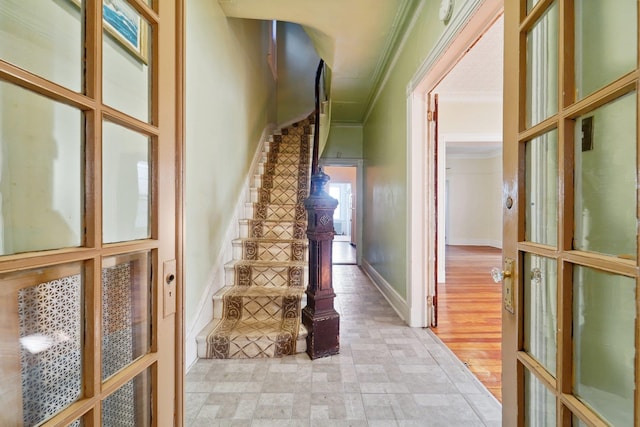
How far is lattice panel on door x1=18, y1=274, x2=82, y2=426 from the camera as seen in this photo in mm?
515

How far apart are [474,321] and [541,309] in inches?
85.0

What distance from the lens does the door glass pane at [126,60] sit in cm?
65

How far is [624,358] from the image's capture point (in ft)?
1.77

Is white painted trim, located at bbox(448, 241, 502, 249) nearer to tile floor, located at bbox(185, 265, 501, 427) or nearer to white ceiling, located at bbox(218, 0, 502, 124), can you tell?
white ceiling, located at bbox(218, 0, 502, 124)

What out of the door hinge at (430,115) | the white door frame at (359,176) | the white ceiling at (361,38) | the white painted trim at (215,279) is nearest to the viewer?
the white painted trim at (215,279)

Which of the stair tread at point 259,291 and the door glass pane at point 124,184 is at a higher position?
the door glass pane at point 124,184

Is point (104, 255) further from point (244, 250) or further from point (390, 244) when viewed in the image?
point (390, 244)

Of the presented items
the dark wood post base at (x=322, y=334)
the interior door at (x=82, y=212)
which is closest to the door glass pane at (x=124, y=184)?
the interior door at (x=82, y=212)

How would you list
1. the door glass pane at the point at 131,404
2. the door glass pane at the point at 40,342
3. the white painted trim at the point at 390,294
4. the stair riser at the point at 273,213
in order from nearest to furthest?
the door glass pane at the point at 40,342, the door glass pane at the point at 131,404, the white painted trim at the point at 390,294, the stair riser at the point at 273,213

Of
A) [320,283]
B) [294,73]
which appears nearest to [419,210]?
[320,283]

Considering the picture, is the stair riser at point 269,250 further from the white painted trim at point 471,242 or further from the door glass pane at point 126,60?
the white painted trim at point 471,242

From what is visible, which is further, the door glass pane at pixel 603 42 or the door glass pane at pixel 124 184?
the door glass pane at pixel 124 184

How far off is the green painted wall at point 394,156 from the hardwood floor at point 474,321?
518 mm

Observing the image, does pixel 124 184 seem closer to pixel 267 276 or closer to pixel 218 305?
pixel 218 305
